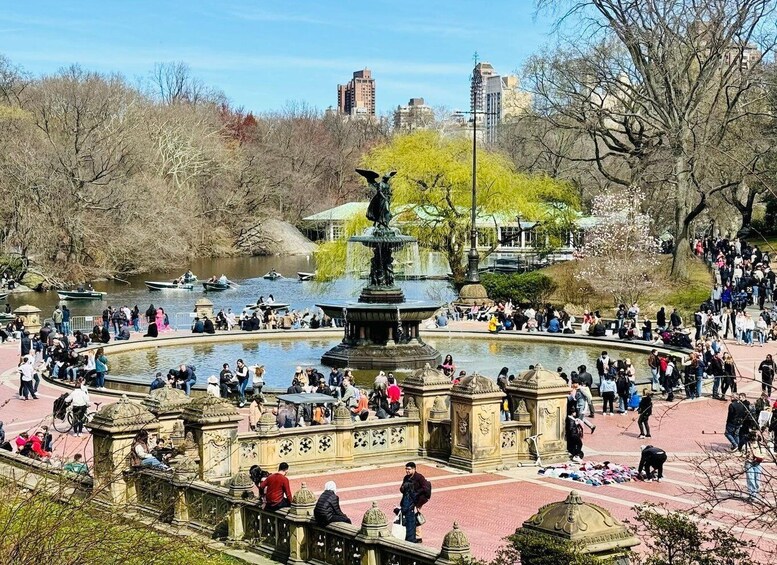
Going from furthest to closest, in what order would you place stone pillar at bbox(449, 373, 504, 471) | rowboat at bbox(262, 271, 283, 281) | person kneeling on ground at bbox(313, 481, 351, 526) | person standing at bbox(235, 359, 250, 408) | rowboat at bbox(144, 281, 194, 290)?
rowboat at bbox(262, 271, 283, 281) → rowboat at bbox(144, 281, 194, 290) → person standing at bbox(235, 359, 250, 408) → stone pillar at bbox(449, 373, 504, 471) → person kneeling on ground at bbox(313, 481, 351, 526)

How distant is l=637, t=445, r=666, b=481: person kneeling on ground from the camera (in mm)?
21250

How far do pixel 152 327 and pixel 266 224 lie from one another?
7290 cm

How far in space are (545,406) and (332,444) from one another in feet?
13.6

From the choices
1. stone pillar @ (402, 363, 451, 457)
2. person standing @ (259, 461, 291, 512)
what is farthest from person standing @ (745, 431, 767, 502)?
stone pillar @ (402, 363, 451, 457)

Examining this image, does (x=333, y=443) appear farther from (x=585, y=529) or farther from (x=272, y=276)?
(x=272, y=276)

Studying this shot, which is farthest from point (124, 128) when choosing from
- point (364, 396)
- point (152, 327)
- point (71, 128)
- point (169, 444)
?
point (169, 444)

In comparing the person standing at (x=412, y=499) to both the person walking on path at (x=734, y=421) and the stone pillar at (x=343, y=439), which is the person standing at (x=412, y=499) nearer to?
the stone pillar at (x=343, y=439)

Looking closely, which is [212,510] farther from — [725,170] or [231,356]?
[725,170]

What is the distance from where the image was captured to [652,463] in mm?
21250

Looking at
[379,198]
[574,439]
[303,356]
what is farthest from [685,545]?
[303,356]

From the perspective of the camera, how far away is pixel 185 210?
98.8 metres

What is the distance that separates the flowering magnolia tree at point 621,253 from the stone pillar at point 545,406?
29088mm

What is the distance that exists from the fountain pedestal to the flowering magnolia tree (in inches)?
688

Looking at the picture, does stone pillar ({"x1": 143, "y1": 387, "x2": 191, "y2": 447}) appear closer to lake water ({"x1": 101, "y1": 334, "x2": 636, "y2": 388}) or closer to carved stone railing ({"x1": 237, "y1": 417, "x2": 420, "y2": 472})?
carved stone railing ({"x1": 237, "y1": 417, "x2": 420, "y2": 472})
